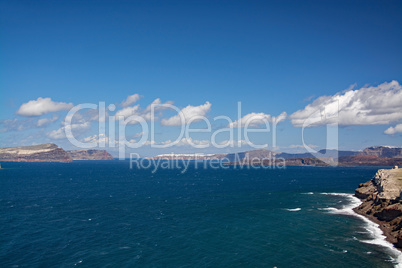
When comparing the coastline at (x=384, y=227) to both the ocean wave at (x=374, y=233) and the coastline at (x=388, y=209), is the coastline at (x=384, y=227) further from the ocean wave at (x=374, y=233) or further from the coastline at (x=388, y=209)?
the ocean wave at (x=374, y=233)

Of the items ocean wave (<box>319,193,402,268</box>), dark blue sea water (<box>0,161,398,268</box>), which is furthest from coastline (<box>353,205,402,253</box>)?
dark blue sea water (<box>0,161,398,268</box>)

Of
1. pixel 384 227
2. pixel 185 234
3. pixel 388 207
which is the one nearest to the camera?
pixel 185 234

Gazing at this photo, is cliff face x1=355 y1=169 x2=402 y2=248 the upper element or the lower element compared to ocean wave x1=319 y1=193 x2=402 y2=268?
upper

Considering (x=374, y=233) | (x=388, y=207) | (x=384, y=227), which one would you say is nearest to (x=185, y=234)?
(x=374, y=233)

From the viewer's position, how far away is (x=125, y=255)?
55.5 m

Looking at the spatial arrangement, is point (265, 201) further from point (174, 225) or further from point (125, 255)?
point (125, 255)

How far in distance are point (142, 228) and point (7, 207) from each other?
58.7m

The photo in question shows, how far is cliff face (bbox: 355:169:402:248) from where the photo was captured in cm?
7033

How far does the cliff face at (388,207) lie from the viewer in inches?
2769

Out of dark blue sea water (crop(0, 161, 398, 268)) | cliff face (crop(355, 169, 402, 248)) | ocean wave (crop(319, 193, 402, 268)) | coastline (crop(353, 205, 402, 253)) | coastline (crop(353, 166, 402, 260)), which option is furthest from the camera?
cliff face (crop(355, 169, 402, 248))

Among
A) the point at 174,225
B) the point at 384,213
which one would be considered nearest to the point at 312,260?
the point at 174,225

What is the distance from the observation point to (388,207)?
80750mm

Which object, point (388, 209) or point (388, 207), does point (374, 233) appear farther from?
point (388, 207)

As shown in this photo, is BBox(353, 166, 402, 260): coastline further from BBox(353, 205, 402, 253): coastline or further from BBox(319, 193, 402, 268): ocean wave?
BBox(319, 193, 402, 268): ocean wave
